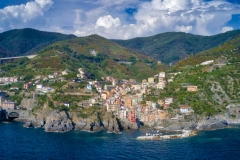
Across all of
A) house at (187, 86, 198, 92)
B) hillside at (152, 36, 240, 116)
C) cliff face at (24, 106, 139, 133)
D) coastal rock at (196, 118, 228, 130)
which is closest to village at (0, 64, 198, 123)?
house at (187, 86, 198, 92)

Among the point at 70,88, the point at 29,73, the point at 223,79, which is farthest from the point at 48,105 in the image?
the point at 223,79

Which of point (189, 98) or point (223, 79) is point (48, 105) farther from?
point (223, 79)

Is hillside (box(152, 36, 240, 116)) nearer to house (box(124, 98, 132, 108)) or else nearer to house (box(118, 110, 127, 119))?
house (box(124, 98, 132, 108))

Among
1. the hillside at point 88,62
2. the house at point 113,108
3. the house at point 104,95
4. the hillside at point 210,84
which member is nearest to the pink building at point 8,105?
the hillside at point 88,62

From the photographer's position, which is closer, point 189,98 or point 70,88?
point 189,98

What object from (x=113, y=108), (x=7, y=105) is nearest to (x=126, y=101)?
(x=113, y=108)
